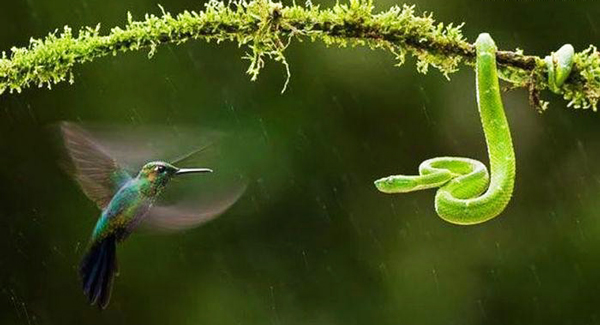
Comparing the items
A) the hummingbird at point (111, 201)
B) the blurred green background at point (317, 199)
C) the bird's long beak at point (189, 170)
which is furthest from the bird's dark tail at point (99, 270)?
the blurred green background at point (317, 199)

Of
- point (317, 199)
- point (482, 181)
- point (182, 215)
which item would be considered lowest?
point (317, 199)

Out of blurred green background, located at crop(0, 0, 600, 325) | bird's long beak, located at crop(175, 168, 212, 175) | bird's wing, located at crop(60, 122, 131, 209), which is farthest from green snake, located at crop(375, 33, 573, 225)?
blurred green background, located at crop(0, 0, 600, 325)

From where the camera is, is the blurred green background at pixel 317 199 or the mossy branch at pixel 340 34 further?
the blurred green background at pixel 317 199

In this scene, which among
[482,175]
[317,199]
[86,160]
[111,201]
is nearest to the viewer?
[482,175]

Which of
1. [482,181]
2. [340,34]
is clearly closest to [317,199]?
[482,181]

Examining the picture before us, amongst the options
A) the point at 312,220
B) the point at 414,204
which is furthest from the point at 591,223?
the point at 312,220

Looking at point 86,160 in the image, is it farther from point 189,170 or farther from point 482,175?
point 482,175

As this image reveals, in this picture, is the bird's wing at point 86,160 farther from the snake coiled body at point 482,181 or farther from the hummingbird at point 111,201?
the snake coiled body at point 482,181

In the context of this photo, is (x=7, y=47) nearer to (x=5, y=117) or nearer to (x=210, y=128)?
(x=5, y=117)
